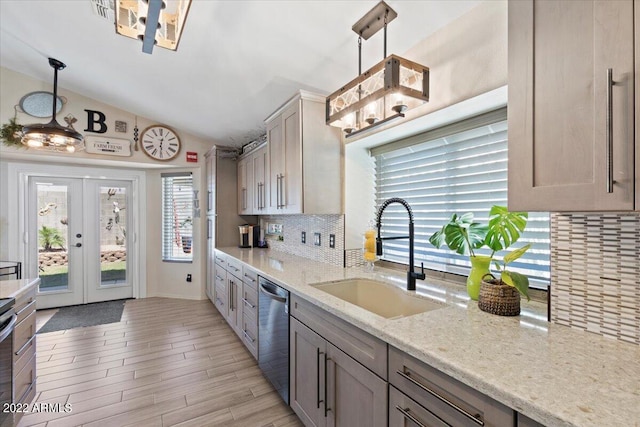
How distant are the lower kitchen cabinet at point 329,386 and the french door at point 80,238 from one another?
4.12m

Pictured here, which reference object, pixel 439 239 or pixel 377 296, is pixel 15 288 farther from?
pixel 439 239

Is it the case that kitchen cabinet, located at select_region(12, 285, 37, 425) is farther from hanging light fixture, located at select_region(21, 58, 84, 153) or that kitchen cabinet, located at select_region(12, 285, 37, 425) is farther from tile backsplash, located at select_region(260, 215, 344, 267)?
tile backsplash, located at select_region(260, 215, 344, 267)

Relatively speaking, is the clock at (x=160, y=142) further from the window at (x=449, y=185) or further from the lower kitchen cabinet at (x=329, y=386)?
the lower kitchen cabinet at (x=329, y=386)

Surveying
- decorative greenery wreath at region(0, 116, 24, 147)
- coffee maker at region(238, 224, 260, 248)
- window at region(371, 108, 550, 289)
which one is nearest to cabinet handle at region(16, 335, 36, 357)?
coffee maker at region(238, 224, 260, 248)

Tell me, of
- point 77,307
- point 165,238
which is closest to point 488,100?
point 165,238

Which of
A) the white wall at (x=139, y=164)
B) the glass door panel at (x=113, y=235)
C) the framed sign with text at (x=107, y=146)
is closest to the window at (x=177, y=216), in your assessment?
the white wall at (x=139, y=164)

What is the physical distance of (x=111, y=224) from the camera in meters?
4.68

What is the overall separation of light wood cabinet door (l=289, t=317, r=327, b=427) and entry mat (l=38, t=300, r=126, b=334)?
3.10 m

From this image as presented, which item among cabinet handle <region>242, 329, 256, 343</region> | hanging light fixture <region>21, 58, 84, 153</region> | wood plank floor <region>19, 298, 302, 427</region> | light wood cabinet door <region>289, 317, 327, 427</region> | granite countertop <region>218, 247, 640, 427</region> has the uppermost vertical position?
hanging light fixture <region>21, 58, 84, 153</region>

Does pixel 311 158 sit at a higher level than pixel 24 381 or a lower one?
higher

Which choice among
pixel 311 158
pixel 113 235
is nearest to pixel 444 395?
pixel 311 158

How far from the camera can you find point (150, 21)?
1209 mm

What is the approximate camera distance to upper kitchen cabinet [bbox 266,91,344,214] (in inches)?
97.0

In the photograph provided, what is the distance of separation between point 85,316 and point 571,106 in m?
5.25
